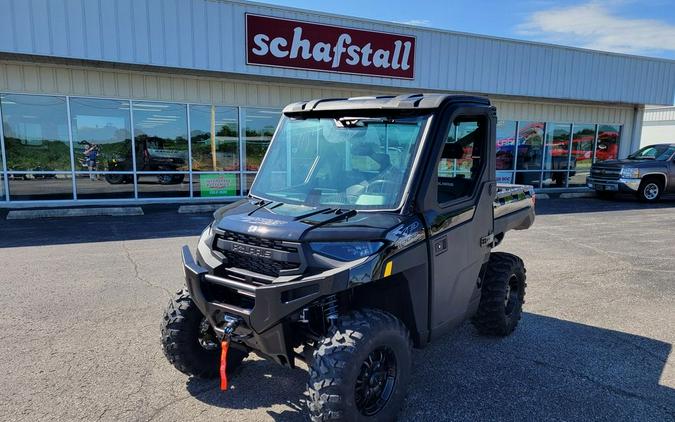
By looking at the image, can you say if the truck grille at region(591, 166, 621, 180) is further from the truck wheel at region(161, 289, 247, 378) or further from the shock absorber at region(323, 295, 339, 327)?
the truck wheel at region(161, 289, 247, 378)

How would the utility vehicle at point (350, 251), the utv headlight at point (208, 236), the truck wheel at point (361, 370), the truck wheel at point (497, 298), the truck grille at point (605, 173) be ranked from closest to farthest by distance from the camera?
the truck wheel at point (361, 370) → the utility vehicle at point (350, 251) → the utv headlight at point (208, 236) → the truck wheel at point (497, 298) → the truck grille at point (605, 173)

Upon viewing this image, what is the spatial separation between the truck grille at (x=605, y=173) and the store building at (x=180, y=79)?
345 cm

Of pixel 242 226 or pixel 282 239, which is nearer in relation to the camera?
pixel 282 239

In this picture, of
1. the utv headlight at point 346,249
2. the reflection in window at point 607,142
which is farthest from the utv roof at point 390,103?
the reflection in window at point 607,142

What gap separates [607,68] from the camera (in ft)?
56.9

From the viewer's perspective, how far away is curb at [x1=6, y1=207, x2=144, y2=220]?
10641 millimetres

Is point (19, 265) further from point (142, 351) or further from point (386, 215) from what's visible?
point (386, 215)

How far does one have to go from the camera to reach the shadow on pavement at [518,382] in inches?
125

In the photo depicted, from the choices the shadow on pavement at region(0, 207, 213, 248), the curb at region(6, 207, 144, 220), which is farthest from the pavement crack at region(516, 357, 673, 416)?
the curb at region(6, 207, 144, 220)

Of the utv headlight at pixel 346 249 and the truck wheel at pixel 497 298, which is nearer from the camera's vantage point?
the utv headlight at pixel 346 249

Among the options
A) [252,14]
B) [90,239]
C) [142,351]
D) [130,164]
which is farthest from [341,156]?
[130,164]

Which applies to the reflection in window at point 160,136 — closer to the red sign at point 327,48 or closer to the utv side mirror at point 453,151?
the red sign at point 327,48

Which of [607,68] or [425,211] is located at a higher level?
[607,68]

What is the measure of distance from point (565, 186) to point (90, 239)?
18.2 m
